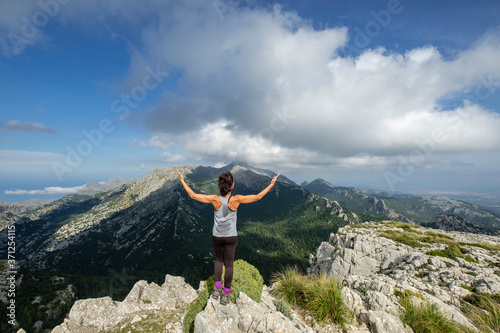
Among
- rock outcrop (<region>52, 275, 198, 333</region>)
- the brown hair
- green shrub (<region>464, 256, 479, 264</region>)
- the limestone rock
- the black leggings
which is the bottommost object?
rock outcrop (<region>52, 275, 198, 333</region>)

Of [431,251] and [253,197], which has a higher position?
[253,197]

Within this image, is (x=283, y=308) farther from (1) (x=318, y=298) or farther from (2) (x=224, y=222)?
(2) (x=224, y=222)

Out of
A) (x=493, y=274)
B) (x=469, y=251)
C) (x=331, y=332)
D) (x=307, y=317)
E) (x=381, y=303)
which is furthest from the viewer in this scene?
(x=469, y=251)

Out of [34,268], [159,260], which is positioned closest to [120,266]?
[159,260]

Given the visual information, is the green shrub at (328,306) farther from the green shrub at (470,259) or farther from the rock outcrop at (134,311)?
the green shrub at (470,259)

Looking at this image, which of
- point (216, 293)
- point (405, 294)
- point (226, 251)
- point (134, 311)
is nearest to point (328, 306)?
point (216, 293)

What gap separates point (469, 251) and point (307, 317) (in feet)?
93.6

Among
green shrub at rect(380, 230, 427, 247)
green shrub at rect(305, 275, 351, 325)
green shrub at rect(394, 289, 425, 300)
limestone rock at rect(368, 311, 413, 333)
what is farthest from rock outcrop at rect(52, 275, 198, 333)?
green shrub at rect(380, 230, 427, 247)

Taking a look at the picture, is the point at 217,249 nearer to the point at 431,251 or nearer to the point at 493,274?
the point at 493,274

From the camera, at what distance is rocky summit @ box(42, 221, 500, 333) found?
711 cm

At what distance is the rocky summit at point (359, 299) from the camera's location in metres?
7.11

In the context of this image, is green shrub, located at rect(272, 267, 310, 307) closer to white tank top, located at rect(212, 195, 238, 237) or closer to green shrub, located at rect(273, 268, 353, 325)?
green shrub, located at rect(273, 268, 353, 325)

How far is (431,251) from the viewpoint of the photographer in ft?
74.7

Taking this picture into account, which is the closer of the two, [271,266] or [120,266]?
[271,266]
